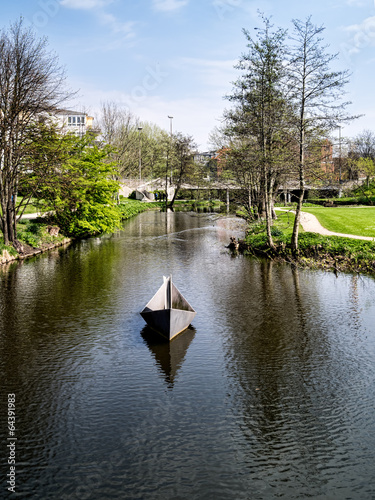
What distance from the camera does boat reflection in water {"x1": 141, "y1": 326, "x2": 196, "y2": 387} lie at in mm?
10883

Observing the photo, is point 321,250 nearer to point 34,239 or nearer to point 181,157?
point 34,239

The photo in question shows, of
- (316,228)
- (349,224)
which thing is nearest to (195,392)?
(316,228)

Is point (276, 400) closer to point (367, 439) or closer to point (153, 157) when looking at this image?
point (367, 439)

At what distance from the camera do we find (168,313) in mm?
12836

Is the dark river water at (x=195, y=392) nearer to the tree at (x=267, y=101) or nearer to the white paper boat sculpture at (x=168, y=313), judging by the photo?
the white paper boat sculpture at (x=168, y=313)

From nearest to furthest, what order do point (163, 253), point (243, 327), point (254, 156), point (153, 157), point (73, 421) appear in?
point (73, 421), point (243, 327), point (254, 156), point (163, 253), point (153, 157)

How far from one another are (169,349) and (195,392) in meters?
2.66

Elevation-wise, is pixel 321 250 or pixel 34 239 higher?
pixel 34 239

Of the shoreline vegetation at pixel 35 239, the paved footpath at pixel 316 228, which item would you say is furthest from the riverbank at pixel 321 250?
the shoreline vegetation at pixel 35 239

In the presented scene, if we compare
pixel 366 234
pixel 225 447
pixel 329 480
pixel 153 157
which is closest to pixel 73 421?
pixel 225 447

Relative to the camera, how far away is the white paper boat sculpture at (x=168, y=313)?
1291 centimetres

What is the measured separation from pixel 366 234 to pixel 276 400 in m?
20.0

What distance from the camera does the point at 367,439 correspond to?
7.96 metres

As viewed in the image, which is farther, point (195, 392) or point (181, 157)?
point (181, 157)
